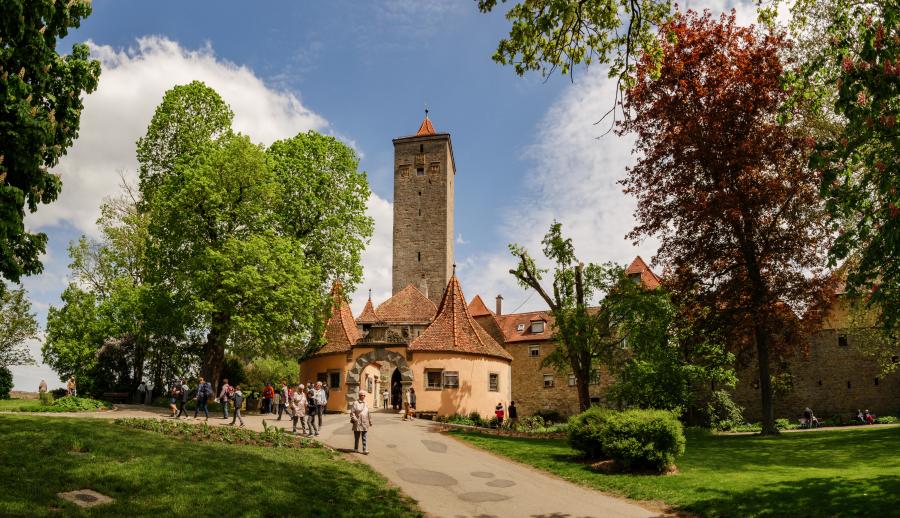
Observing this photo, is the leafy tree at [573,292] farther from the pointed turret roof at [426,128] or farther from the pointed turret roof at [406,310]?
the pointed turret roof at [426,128]

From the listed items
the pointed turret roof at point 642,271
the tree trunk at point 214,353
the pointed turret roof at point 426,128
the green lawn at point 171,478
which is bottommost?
the green lawn at point 171,478

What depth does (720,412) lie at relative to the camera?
38.6 m

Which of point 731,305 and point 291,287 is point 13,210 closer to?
point 291,287

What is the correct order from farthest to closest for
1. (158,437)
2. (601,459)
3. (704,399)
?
1. (704,399)
2. (601,459)
3. (158,437)

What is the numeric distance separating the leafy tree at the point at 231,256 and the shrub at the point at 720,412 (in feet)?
82.3

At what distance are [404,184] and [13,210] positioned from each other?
144 ft

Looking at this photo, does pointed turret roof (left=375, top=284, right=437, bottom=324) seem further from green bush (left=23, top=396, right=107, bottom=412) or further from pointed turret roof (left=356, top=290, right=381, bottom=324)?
green bush (left=23, top=396, right=107, bottom=412)

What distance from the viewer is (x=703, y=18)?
79.8 ft

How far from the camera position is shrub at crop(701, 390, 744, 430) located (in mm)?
37250

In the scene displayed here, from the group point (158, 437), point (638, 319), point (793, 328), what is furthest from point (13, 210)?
point (793, 328)

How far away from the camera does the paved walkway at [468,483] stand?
492 inches

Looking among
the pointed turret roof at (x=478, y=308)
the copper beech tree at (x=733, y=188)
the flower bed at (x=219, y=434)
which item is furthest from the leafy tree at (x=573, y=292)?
the pointed turret roof at (x=478, y=308)

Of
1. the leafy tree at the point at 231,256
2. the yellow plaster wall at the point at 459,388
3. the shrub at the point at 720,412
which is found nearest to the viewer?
the leafy tree at the point at 231,256

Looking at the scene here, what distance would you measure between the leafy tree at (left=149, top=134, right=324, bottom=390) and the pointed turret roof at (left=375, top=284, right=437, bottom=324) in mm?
9884
